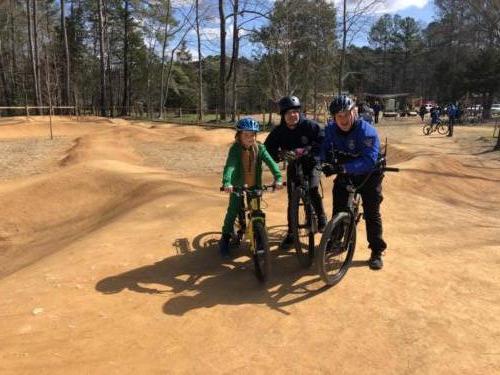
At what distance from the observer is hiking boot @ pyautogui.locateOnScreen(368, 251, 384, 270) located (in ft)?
16.6

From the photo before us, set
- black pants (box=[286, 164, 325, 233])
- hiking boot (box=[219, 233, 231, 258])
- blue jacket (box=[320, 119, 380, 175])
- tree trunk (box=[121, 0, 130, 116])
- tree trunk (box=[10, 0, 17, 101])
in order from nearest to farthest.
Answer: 1. blue jacket (box=[320, 119, 380, 175])
2. black pants (box=[286, 164, 325, 233])
3. hiking boot (box=[219, 233, 231, 258])
4. tree trunk (box=[121, 0, 130, 116])
5. tree trunk (box=[10, 0, 17, 101])

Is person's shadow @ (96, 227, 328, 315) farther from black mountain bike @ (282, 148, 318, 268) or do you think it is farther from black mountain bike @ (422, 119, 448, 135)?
black mountain bike @ (422, 119, 448, 135)

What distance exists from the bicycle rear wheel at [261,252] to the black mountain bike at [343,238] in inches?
21.2

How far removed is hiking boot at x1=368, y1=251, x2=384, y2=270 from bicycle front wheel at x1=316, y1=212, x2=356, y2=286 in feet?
0.96

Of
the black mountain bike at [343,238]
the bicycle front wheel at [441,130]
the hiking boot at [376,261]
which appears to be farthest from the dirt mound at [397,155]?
the black mountain bike at [343,238]

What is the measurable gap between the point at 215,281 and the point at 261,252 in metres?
0.57

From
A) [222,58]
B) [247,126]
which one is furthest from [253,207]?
[222,58]

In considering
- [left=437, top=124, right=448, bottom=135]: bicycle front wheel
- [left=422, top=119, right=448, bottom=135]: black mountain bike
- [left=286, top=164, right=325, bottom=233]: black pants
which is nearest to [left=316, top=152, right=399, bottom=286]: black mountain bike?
[left=286, top=164, right=325, bottom=233]: black pants

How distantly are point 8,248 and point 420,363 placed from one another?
23.6 feet

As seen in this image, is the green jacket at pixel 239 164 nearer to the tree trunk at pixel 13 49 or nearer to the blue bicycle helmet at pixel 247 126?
the blue bicycle helmet at pixel 247 126

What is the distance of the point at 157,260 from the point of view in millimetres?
5418

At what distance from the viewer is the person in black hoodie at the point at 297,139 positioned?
5266 mm

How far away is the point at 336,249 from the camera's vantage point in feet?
15.8

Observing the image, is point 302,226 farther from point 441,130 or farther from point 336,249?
point 441,130
